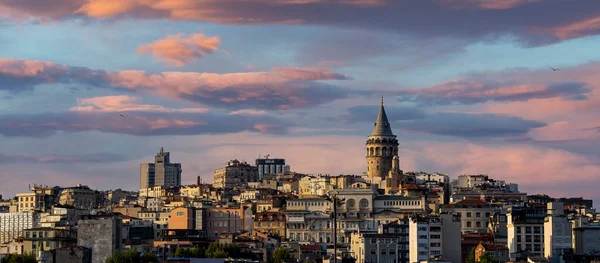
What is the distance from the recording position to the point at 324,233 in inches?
5399

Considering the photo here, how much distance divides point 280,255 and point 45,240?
19.0 m

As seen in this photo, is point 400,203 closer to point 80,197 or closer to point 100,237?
point 100,237

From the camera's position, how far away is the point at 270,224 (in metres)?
140

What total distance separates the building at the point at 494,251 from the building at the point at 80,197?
8799cm

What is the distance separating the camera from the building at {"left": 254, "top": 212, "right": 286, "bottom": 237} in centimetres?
13888

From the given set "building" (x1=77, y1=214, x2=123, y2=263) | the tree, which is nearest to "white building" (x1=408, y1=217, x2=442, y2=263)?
the tree

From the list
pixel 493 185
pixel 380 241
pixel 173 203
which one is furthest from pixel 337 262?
pixel 493 185

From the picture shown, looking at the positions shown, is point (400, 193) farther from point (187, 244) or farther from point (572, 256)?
point (572, 256)

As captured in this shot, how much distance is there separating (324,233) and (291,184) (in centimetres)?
6214

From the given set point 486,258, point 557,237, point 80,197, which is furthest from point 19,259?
point 80,197

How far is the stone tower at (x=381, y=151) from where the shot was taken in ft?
605

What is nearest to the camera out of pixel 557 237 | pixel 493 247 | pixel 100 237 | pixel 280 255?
pixel 557 237

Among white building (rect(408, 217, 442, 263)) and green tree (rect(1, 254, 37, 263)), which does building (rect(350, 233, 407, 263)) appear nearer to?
white building (rect(408, 217, 442, 263))

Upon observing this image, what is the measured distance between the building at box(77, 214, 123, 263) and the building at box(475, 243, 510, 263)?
27646 mm
